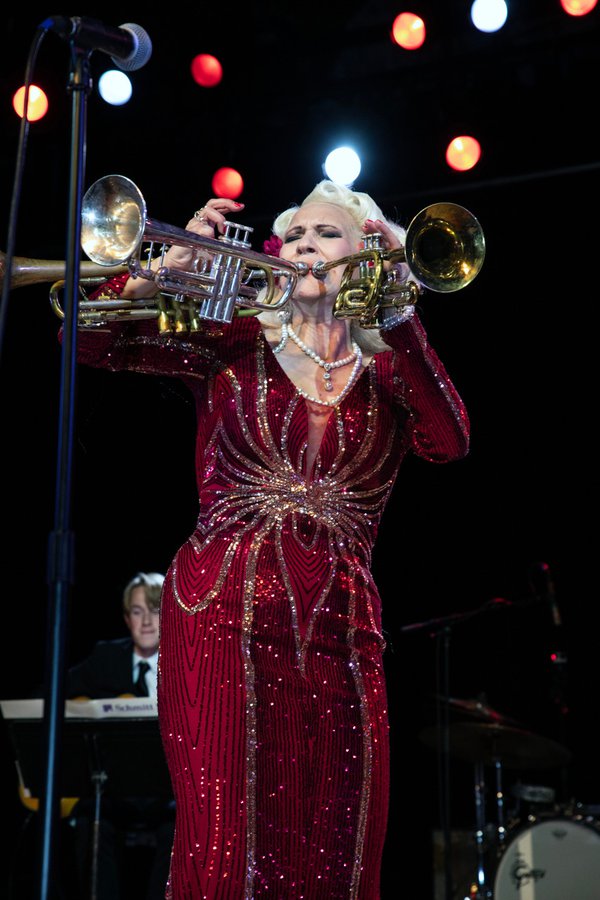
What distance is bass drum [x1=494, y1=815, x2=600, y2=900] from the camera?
5523 millimetres

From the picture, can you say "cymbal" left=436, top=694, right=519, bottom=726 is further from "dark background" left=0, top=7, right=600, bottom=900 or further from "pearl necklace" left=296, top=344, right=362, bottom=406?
"pearl necklace" left=296, top=344, right=362, bottom=406

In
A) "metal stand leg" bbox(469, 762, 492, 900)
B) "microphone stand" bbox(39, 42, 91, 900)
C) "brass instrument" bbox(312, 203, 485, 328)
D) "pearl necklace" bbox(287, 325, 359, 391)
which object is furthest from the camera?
"metal stand leg" bbox(469, 762, 492, 900)

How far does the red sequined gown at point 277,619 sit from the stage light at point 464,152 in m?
2.99

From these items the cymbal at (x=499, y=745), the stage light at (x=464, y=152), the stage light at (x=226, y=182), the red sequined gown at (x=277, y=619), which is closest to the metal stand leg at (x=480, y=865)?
the cymbal at (x=499, y=745)

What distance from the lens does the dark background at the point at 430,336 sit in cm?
555

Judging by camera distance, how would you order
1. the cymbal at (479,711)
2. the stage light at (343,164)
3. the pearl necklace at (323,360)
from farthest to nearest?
the cymbal at (479,711) < the stage light at (343,164) < the pearl necklace at (323,360)

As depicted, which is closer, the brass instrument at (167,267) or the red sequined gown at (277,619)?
the red sequined gown at (277,619)

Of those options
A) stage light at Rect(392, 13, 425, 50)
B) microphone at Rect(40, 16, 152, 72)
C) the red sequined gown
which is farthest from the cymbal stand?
stage light at Rect(392, 13, 425, 50)

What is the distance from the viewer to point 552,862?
5.55m

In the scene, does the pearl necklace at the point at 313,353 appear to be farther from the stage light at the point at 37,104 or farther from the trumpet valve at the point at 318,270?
the stage light at the point at 37,104

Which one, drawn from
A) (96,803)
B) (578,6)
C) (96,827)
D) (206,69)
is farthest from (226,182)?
(96,827)

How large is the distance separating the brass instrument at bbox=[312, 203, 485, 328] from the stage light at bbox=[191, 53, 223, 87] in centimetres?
310

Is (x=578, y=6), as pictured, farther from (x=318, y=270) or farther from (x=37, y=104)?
(x=318, y=270)

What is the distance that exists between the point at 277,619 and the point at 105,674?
3444 millimetres
